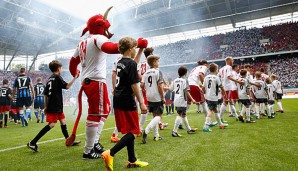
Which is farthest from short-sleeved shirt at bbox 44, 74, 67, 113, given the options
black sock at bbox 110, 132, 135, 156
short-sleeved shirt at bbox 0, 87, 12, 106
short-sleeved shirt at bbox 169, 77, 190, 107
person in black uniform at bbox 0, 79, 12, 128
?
short-sleeved shirt at bbox 0, 87, 12, 106

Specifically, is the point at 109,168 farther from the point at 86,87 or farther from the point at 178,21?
the point at 178,21

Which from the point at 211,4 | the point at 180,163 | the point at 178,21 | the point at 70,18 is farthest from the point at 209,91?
the point at 70,18

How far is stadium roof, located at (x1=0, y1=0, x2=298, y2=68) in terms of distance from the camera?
83.7ft

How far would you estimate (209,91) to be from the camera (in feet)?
19.3

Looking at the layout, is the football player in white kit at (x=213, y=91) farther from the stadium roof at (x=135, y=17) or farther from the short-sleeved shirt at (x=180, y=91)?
the stadium roof at (x=135, y=17)

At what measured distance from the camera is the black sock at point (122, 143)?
8.69 ft

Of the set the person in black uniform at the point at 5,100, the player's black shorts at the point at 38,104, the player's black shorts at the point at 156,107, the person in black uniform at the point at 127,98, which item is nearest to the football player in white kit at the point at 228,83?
the player's black shorts at the point at 156,107

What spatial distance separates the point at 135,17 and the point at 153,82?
25.8 m

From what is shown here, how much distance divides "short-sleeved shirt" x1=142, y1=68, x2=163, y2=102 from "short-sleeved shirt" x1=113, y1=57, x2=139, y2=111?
1865 millimetres

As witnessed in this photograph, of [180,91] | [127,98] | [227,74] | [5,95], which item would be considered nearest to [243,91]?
[227,74]

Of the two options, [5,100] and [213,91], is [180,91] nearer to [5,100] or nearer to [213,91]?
[213,91]

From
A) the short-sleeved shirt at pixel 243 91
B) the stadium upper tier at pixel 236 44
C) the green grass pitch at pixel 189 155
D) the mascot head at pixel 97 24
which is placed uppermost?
the stadium upper tier at pixel 236 44

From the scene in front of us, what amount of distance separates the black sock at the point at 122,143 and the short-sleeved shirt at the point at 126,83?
1.12 feet

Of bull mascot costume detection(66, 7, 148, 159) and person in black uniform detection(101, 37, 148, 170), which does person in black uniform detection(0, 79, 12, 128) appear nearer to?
→ bull mascot costume detection(66, 7, 148, 159)
